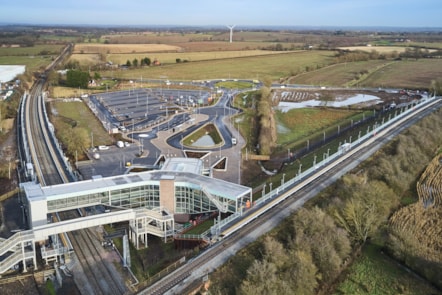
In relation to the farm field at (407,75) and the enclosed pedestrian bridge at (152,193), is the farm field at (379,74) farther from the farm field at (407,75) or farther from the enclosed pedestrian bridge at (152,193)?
the enclosed pedestrian bridge at (152,193)

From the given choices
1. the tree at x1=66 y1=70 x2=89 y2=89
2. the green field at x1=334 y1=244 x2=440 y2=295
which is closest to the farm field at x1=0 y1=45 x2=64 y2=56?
the tree at x1=66 y1=70 x2=89 y2=89

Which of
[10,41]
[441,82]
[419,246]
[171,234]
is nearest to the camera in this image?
[419,246]

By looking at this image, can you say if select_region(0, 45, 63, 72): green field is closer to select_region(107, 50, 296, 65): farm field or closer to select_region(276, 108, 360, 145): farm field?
select_region(107, 50, 296, 65): farm field

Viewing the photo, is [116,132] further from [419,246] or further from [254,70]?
[254,70]

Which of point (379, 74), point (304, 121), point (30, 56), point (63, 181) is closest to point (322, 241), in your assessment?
point (63, 181)

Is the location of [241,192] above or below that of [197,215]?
above

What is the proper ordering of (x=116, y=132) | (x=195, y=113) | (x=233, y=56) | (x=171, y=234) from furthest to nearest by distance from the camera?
(x=233, y=56) → (x=195, y=113) → (x=116, y=132) → (x=171, y=234)

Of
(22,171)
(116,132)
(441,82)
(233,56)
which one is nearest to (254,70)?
(233,56)

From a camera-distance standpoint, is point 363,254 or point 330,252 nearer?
point 330,252

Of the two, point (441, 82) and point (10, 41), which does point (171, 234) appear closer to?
point (441, 82)
